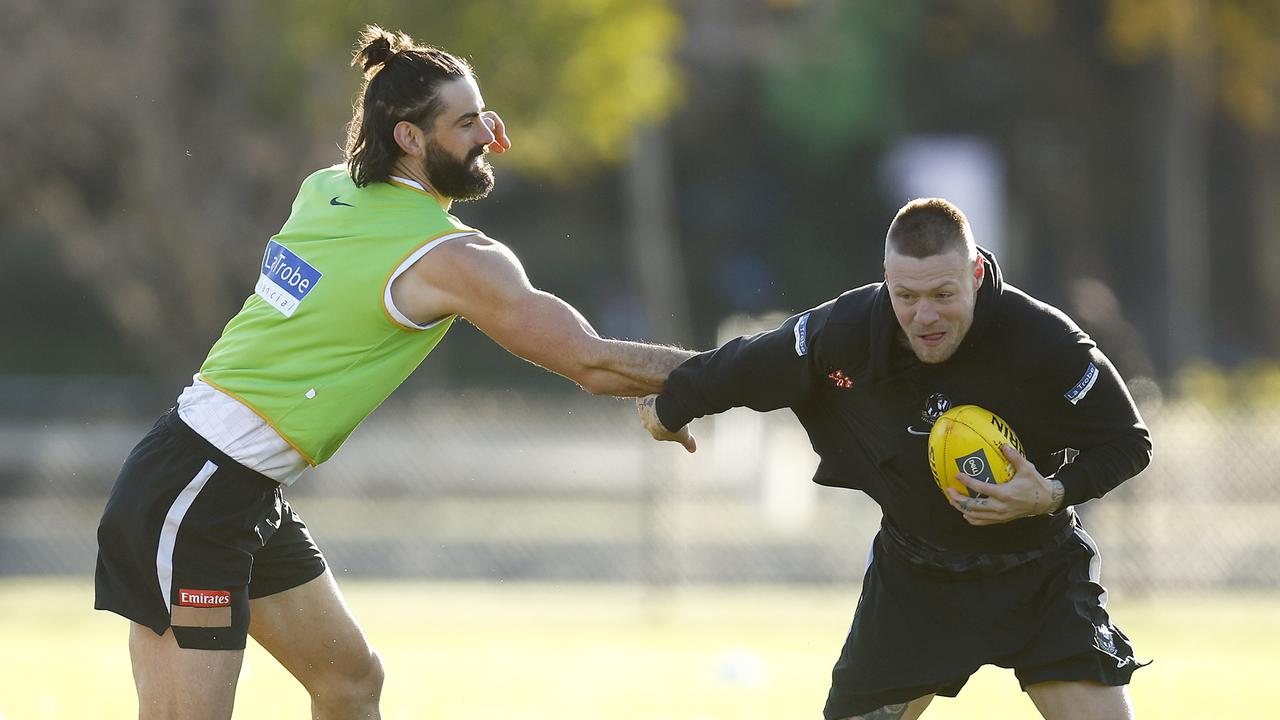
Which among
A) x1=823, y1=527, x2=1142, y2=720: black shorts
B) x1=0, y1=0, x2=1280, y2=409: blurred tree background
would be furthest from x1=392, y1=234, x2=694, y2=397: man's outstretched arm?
x1=0, y1=0, x2=1280, y2=409: blurred tree background

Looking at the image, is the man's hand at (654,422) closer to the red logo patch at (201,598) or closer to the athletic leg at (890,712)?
the athletic leg at (890,712)

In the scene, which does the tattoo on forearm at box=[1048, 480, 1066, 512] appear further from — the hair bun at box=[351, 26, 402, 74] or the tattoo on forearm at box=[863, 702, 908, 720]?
the hair bun at box=[351, 26, 402, 74]

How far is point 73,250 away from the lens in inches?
841

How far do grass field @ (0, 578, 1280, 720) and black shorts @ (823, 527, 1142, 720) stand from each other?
2.90 meters

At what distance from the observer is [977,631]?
5.58 meters

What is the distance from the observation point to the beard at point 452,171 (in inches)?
227

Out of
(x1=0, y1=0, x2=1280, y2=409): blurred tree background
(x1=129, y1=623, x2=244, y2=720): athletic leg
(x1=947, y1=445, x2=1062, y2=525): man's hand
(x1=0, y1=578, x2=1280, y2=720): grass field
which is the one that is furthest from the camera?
(x1=0, y1=0, x2=1280, y2=409): blurred tree background

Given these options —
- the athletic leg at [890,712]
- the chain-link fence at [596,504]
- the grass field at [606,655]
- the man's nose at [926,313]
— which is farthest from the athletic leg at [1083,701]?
the chain-link fence at [596,504]

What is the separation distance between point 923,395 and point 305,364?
77.5 inches

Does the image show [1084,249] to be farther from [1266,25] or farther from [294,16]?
[294,16]

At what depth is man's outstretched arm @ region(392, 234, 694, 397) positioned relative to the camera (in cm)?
549

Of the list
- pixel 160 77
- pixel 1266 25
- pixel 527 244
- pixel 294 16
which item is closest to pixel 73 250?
pixel 160 77

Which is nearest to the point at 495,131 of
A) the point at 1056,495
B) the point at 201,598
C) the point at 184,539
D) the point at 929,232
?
the point at 929,232

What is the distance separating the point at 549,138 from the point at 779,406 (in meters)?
14.3
